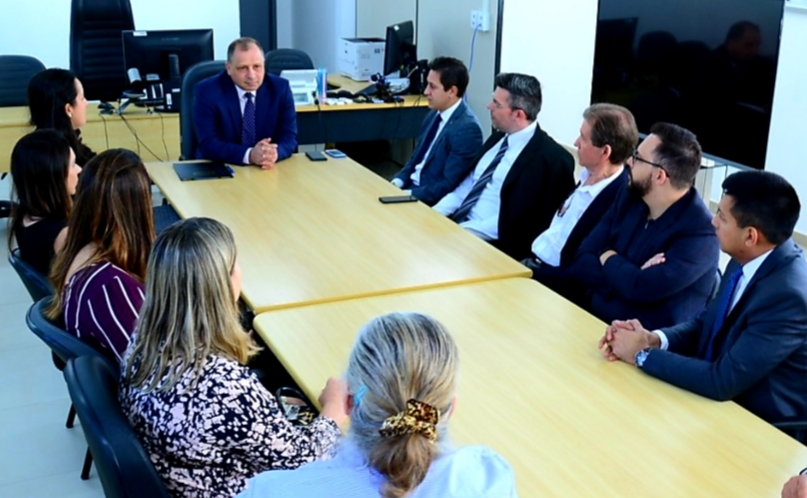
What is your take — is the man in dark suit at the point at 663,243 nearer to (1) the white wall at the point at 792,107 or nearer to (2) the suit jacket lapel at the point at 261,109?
(2) the suit jacket lapel at the point at 261,109

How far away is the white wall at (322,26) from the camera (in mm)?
7844

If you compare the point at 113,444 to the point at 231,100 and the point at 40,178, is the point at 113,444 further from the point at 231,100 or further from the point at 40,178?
the point at 231,100

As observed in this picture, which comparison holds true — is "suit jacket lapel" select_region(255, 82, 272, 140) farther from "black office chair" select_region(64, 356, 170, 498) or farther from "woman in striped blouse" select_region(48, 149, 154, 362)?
"black office chair" select_region(64, 356, 170, 498)

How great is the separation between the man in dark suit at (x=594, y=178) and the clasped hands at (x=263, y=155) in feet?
5.24

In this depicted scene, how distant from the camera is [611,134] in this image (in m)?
3.18

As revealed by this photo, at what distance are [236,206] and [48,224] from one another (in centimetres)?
95

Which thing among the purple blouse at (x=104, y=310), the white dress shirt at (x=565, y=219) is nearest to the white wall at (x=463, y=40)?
the white dress shirt at (x=565, y=219)

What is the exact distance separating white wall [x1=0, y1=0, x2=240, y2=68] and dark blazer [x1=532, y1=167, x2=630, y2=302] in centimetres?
567

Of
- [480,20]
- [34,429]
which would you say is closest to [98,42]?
[480,20]

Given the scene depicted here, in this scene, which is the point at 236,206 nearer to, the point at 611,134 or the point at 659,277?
the point at 611,134

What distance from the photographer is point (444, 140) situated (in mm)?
4367

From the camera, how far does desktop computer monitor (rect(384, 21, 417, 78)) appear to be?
Answer: 240 inches

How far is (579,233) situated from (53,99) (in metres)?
2.37

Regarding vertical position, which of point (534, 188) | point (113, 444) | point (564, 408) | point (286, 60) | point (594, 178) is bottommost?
point (564, 408)
